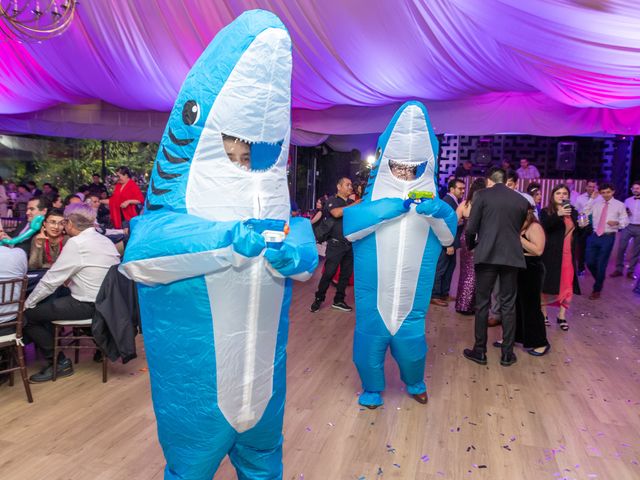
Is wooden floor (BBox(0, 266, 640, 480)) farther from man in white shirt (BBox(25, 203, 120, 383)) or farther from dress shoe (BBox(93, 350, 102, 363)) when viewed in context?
man in white shirt (BBox(25, 203, 120, 383))

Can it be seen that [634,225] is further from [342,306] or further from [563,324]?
[342,306]

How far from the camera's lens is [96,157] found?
1105 centimetres

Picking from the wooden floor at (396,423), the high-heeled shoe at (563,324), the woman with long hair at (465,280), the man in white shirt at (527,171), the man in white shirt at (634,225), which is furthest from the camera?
the man in white shirt at (527,171)

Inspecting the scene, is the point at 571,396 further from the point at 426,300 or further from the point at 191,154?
the point at 191,154

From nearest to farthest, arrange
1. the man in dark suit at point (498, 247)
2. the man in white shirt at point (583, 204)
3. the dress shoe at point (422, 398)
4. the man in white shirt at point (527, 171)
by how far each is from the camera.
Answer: the dress shoe at point (422, 398)
the man in dark suit at point (498, 247)
the man in white shirt at point (583, 204)
the man in white shirt at point (527, 171)

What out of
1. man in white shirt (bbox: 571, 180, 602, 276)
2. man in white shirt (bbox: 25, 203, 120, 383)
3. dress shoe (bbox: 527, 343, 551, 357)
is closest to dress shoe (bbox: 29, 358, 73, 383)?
man in white shirt (bbox: 25, 203, 120, 383)

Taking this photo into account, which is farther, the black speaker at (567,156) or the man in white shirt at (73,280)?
the black speaker at (567,156)

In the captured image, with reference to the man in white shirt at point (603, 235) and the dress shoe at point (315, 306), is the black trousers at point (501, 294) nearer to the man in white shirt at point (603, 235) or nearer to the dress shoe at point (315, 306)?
the dress shoe at point (315, 306)

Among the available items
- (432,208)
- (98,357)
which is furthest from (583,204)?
(98,357)

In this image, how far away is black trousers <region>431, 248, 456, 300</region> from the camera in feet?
16.7

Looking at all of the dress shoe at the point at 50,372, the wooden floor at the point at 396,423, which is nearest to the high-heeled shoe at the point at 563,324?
the wooden floor at the point at 396,423

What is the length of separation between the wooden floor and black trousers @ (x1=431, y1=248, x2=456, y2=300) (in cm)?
132

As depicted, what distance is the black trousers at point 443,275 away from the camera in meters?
5.09

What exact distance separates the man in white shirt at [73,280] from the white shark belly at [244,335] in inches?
74.0
